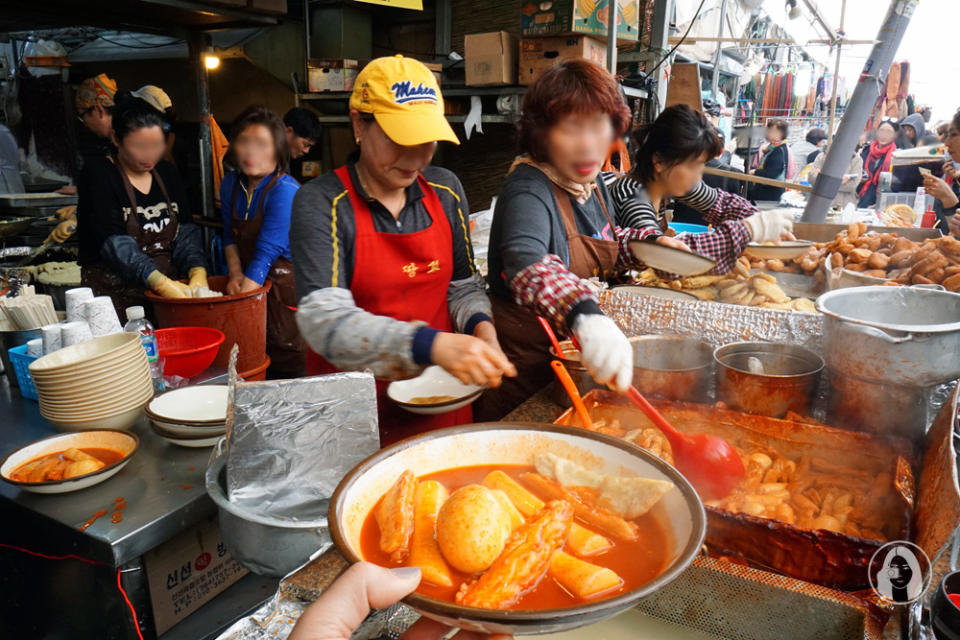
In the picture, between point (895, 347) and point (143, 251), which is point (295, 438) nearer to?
point (895, 347)

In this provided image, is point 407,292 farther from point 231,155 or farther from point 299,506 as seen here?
point 231,155

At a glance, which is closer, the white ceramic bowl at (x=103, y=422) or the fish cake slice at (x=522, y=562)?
the fish cake slice at (x=522, y=562)

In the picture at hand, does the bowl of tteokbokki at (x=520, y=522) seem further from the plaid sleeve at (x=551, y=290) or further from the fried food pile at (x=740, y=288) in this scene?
the fried food pile at (x=740, y=288)

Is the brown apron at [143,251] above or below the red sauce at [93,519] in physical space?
above

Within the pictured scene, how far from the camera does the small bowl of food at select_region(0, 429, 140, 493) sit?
1915mm

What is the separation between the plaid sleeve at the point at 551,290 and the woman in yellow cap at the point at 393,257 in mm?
200

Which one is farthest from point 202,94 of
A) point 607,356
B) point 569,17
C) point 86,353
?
point 607,356

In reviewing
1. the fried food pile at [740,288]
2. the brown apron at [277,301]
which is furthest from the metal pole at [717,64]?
the brown apron at [277,301]

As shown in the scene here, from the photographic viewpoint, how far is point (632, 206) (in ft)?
9.92

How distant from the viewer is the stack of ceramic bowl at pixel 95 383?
2.11m

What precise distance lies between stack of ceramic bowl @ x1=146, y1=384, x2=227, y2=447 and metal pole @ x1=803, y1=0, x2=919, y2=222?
500 centimetres

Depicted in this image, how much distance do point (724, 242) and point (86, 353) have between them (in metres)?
2.93

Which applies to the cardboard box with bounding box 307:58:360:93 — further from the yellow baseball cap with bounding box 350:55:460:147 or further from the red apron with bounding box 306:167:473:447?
the yellow baseball cap with bounding box 350:55:460:147

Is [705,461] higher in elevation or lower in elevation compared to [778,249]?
lower
